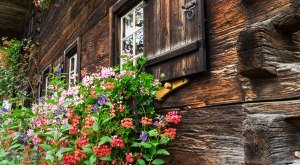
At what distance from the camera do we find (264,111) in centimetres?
145

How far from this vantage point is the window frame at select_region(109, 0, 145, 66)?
364 centimetres

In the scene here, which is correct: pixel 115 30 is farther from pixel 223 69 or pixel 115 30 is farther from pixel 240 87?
pixel 240 87

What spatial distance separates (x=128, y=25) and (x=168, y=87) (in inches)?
59.6

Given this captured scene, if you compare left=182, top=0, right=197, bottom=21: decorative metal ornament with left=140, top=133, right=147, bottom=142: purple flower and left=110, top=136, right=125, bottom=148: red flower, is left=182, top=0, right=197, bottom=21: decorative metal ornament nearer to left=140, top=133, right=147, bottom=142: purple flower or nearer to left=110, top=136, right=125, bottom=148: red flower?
left=140, top=133, right=147, bottom=142: purple flower

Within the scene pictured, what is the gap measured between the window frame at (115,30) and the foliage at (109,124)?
2.84ft

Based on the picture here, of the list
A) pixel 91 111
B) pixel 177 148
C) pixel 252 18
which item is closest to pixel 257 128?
pixel 252 18

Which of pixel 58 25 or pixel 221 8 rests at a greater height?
pixel 58 25

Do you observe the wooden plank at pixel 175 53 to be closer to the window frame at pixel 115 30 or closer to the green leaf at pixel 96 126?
the green leaf at pixel 96 126

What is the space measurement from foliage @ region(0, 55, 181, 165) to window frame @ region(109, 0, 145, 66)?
2.84 feet

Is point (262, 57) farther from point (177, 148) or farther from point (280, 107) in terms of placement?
point (177, 148)

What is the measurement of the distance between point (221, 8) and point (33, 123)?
7.13ft

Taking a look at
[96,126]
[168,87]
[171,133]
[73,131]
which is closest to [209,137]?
[171,133]

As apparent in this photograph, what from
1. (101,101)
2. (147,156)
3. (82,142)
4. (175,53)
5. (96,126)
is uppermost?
(175,53)

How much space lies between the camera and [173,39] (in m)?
2.43
